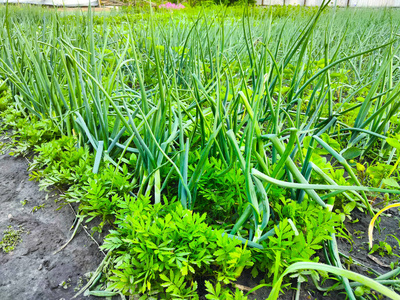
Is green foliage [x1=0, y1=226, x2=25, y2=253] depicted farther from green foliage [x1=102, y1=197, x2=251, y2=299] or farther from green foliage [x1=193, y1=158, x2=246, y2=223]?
green foliage [x1=193, y1=158, x2=246, y2=223]

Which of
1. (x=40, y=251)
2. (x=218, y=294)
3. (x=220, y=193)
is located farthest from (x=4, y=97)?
(x=218, y=294)

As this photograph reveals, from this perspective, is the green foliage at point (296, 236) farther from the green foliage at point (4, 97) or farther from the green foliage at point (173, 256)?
the green foliage at point (4, 97)

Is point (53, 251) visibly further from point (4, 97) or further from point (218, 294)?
point (4, 97)

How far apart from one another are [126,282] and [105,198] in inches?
12.7

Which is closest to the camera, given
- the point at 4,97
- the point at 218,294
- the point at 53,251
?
the point at 218,294

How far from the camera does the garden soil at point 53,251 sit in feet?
2.71

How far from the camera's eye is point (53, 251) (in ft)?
3.14

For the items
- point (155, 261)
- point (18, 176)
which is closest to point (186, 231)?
point (155, 261)

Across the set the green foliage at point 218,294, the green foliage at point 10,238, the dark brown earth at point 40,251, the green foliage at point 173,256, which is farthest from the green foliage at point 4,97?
the green foliage at point 218,294

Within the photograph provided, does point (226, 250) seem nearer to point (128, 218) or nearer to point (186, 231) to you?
point (186, 231)

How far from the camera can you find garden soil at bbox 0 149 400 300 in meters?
0.82

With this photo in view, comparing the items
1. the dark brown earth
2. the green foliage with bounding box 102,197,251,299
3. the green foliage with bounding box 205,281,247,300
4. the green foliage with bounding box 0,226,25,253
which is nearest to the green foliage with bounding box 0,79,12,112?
the dark brown earth

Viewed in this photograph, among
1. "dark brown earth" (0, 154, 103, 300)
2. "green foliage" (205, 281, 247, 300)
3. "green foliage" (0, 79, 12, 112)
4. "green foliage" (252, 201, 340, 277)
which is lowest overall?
"dark brown earth" (0, 154, 103, 300)

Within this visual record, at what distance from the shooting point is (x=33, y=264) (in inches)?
36.0
